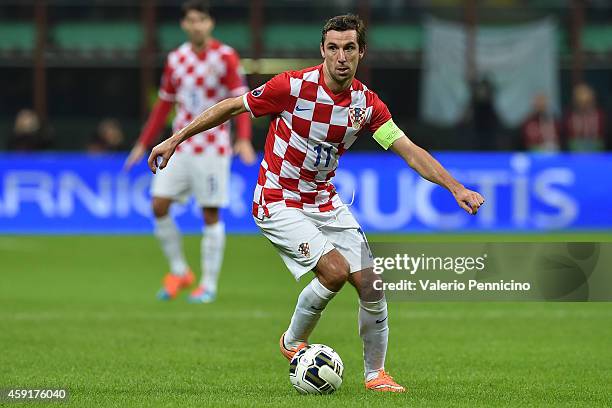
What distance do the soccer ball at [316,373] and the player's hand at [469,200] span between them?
112cm

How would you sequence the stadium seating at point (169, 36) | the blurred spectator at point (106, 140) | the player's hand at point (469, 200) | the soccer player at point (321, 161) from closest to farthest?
the player's hand at point (469, 200), the soccer player at point (321, 161), the blurred spectator at point (106, 140), the stadium seating at point (169, 36)

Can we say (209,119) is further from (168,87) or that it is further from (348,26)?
(168,87)

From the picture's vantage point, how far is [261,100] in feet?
23.8

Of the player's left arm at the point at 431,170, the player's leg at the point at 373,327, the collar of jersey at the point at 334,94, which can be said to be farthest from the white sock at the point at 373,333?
the collar of jersey at the point at 334,94

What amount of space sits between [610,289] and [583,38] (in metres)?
19.8

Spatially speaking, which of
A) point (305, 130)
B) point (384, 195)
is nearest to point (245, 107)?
point (305, 130)

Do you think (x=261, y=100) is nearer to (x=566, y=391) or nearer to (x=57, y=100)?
(x=566, y=391)

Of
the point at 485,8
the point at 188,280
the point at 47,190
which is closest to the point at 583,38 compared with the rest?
the point at 485,8

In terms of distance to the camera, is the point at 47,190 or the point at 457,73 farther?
the point at 457,73

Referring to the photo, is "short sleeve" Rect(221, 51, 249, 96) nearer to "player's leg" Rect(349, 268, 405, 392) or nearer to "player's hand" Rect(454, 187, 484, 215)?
"player's leg" Rect(349, 268, 405, 392)

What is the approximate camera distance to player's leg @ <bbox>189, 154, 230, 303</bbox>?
1196cm

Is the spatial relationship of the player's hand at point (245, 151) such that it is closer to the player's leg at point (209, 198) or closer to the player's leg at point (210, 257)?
the player's leg at point (209, 198)

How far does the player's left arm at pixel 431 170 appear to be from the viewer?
22.5ft

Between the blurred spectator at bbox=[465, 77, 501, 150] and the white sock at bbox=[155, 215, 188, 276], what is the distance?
476 inches
